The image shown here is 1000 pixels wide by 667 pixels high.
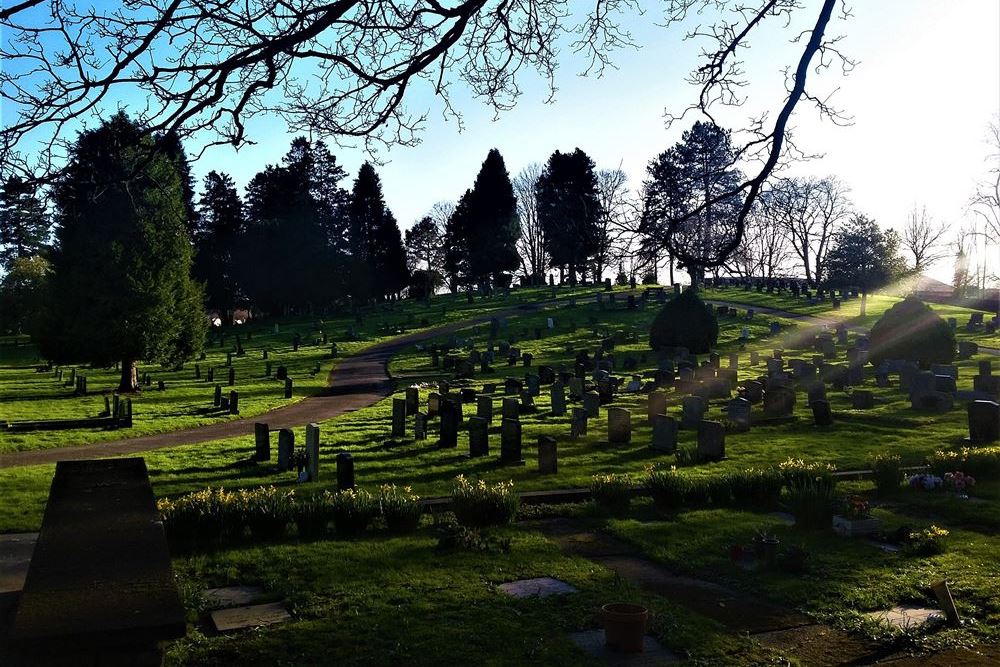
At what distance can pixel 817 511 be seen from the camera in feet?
37.0

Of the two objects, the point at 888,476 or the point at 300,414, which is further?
the point at 300,414

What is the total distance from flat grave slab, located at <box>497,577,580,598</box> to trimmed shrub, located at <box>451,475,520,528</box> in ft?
7.90

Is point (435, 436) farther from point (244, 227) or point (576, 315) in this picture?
point (244, 227)

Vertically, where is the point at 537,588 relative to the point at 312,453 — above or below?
below

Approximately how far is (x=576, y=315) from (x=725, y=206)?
54.9 meters

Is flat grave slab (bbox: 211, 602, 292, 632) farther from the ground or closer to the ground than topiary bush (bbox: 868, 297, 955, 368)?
closer to the ground

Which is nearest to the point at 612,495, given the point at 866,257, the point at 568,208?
the point at 568,208

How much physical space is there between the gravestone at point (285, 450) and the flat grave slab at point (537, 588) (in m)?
9.44

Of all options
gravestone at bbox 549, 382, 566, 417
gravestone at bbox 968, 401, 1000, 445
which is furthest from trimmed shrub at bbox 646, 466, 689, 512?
gravestone at bbox 549, 382, 566, 417

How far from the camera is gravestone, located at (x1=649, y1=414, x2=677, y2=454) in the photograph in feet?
59.7

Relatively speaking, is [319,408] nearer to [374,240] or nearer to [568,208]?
[568,208]

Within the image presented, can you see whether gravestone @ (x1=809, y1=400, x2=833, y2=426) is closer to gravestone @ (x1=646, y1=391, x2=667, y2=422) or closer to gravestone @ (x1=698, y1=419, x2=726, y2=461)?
gravestone @ (x1=646, y1=391, x2=667, y2=422)

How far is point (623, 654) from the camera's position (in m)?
7.00

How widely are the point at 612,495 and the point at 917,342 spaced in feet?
79.6
